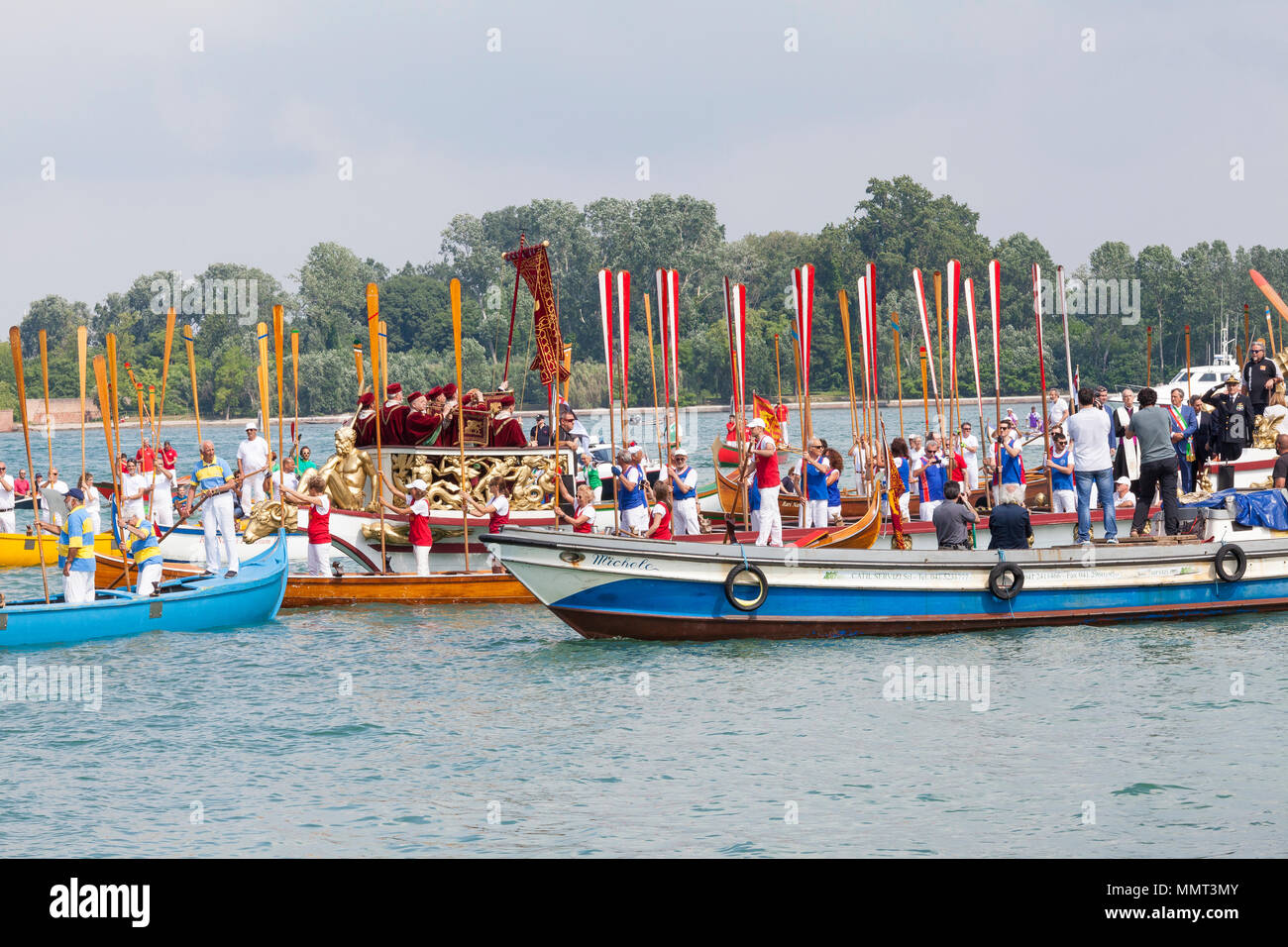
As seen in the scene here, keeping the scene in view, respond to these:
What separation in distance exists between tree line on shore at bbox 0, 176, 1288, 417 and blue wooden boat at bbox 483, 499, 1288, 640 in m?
95.0

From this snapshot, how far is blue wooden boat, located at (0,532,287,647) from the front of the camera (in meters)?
18.3

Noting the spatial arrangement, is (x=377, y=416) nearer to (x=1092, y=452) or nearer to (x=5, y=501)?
(x=1092, y=452)

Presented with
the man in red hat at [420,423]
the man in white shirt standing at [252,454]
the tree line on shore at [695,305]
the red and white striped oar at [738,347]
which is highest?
the tree line on shore at [695,305]

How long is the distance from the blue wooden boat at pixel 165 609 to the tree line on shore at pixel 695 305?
92772 millimetres

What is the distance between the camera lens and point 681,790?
40.4 feet


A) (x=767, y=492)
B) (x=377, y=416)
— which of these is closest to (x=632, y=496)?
(x=767, y=492)

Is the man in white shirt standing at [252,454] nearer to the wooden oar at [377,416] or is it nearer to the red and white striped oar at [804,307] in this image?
the wooden oar at [377,416]

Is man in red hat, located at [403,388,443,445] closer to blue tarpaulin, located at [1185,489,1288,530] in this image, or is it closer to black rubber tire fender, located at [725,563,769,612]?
black rubber tire fender, located at [725,563,769,612]

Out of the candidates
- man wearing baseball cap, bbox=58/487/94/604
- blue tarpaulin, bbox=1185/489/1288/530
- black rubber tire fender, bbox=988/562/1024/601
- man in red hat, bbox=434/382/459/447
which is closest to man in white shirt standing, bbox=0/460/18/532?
man in red hat, bbox=434/382/459/447

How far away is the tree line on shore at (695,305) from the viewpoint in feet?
390

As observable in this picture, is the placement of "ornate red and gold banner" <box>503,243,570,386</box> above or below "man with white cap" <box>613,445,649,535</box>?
above

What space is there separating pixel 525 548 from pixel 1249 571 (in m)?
8.91

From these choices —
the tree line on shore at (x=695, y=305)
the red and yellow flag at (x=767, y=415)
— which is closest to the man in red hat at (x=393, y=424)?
the red and yellow flag at (x=767, y=415)
